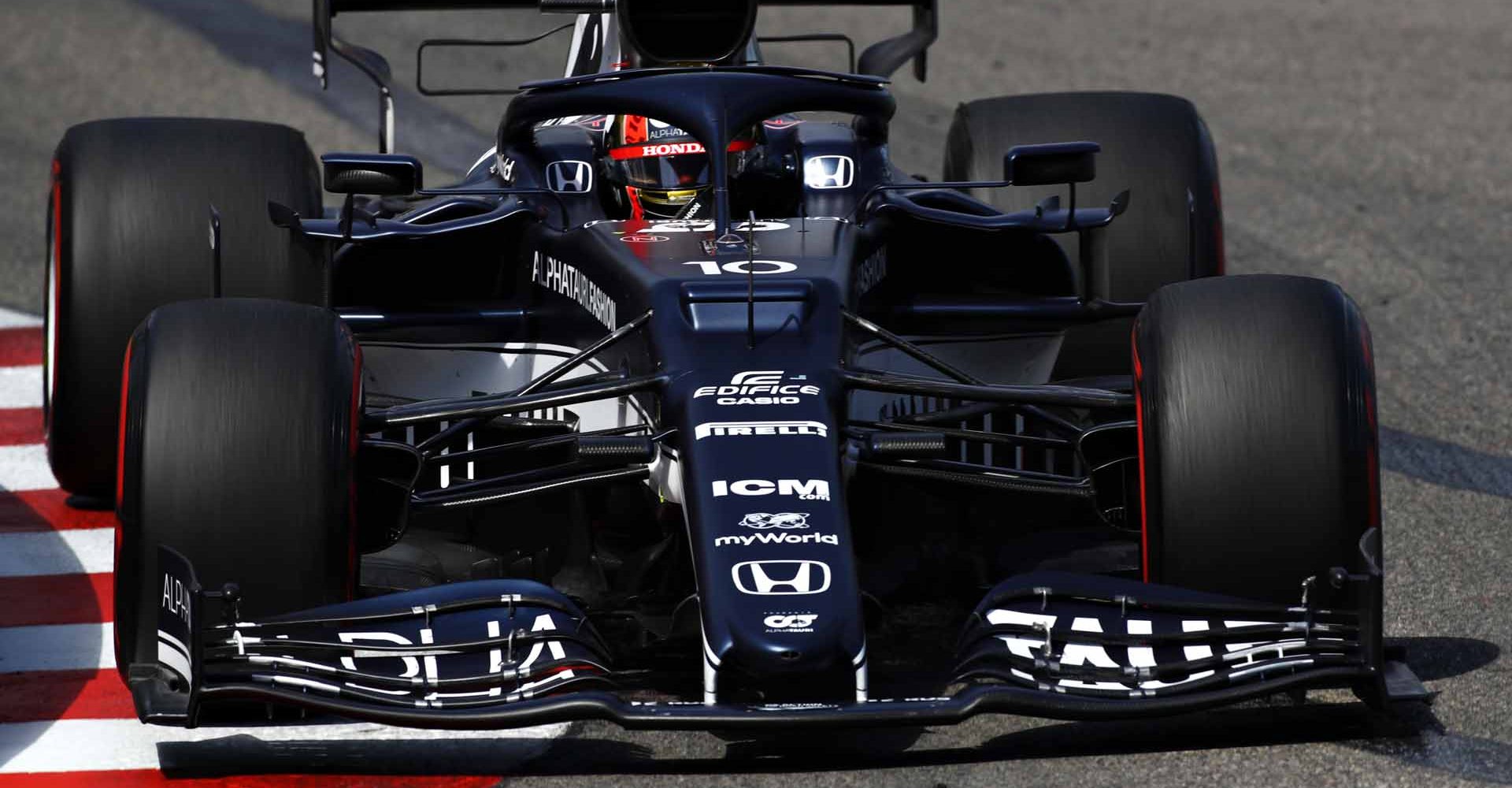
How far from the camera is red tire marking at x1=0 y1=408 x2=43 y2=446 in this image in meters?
7.67

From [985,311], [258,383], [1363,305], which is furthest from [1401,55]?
[258,383]

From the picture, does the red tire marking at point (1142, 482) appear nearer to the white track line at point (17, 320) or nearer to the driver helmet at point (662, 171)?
the driver helmet at point (662, 171)

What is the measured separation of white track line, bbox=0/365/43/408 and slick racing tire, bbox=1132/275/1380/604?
4.66 meters

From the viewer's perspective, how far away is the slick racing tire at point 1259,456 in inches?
183

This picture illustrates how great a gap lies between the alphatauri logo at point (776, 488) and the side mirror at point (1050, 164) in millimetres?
1308

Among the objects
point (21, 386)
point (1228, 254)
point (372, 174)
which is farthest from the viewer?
point (1228, 254)

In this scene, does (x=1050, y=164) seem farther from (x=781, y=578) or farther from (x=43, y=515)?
(x=43, y=515)

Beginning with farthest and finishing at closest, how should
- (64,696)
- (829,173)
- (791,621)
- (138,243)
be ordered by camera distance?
1. (138,243)
2. (829,173)
3. (64,696)
4. (791,621)

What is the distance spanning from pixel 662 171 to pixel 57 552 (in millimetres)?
2031

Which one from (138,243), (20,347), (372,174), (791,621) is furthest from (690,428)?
(20,347)

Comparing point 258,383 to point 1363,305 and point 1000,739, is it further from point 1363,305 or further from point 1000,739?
point 1363,305

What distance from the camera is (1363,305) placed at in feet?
29.8

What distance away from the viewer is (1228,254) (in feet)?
32.4

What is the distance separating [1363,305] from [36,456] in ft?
16.2
